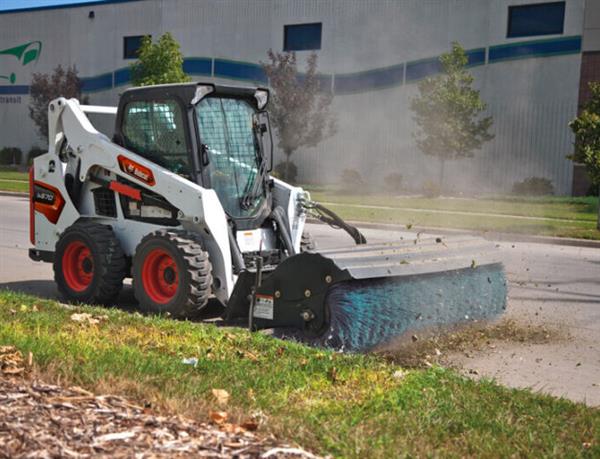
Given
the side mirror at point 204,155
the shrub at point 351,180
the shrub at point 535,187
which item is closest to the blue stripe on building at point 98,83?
the shrub at point 351,180

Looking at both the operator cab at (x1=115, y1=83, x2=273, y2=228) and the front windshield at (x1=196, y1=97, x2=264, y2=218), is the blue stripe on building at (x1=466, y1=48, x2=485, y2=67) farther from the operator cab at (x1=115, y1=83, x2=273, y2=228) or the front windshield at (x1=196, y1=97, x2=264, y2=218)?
the front windshield at (x1=196, y1=97, x2=264, y2=218)

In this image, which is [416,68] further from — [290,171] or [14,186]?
[14,186]

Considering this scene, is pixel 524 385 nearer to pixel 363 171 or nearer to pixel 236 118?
pixel 236 118

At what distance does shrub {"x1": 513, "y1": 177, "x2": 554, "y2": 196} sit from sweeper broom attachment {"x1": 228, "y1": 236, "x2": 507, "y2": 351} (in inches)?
899

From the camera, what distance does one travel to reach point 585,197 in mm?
28047

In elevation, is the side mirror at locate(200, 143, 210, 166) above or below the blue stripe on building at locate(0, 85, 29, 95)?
below

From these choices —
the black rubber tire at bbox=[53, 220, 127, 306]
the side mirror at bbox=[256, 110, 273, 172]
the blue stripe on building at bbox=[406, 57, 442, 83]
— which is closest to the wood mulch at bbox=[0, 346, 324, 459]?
the black rubber tire at bbox=[53, 220, 127, 306]

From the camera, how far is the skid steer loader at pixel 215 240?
6520 mm

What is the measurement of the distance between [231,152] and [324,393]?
3920mm

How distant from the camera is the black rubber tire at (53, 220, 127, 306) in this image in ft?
26.8

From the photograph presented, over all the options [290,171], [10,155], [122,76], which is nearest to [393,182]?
[290,171]

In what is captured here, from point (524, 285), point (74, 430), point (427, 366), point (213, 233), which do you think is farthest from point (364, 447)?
point (524, 285)

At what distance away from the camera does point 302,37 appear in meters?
34.9

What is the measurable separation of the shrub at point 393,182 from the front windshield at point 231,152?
72.8 feet
